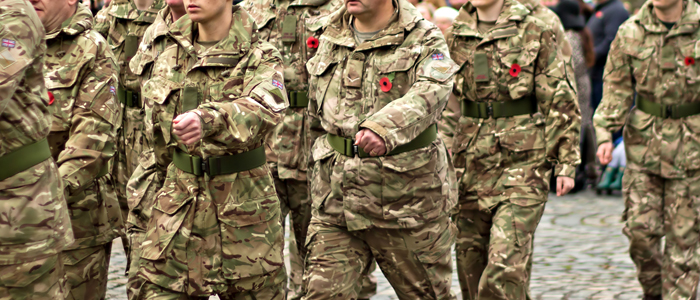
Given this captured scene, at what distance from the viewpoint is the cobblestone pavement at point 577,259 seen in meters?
8.02

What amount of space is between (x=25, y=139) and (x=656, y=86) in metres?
4.64

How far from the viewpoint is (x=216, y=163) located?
5.17 m

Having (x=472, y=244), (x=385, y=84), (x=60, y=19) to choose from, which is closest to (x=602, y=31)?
(x=472, y=244)

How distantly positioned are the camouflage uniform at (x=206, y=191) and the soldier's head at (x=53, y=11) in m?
0.83

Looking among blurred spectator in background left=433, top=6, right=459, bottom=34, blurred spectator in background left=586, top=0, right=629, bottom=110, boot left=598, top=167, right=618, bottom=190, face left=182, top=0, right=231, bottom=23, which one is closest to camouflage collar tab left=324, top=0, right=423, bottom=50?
face left=182, top=0, right=231, bottom=23

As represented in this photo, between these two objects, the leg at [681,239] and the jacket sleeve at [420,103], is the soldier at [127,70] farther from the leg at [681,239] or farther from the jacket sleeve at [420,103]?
the leg at [681,239]

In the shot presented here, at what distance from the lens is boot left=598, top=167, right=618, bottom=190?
13305mm

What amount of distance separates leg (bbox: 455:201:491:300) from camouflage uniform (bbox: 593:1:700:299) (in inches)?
56.6

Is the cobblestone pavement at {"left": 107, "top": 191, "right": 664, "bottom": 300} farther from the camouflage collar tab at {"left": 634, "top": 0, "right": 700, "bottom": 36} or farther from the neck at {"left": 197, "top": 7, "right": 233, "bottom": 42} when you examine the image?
the neck at {"left": 197, "top": 7, "right": 233, "bottom": 42}

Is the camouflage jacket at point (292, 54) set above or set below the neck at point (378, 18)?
below

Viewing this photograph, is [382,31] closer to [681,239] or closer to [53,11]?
[53,11]

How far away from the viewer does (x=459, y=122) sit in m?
6.95

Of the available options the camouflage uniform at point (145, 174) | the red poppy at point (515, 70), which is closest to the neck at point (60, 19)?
the camouflage uniform at point (145, 174)

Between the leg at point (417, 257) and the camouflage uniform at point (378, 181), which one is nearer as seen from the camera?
the camouflage uniform at point (378, 181)
